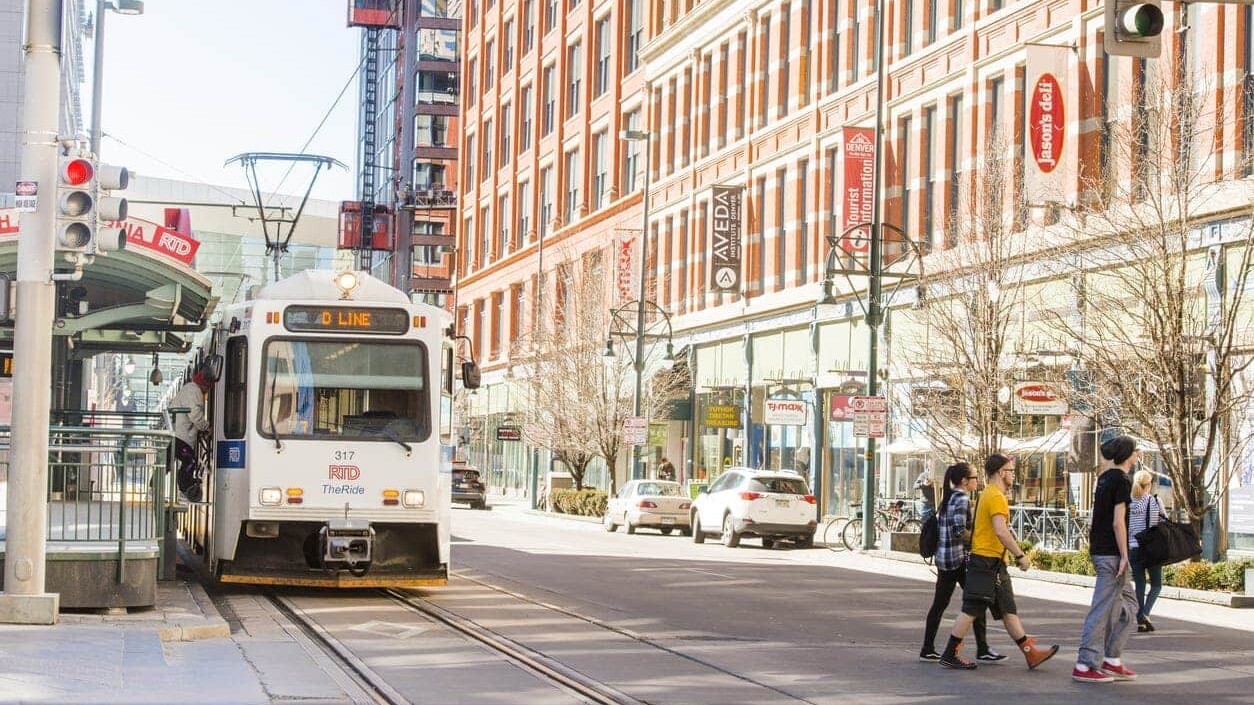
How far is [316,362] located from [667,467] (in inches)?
1203

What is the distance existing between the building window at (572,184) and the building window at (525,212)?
3.86m

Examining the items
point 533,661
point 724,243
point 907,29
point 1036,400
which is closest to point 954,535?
point 533,661

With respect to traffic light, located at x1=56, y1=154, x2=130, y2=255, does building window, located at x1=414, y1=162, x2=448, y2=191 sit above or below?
above

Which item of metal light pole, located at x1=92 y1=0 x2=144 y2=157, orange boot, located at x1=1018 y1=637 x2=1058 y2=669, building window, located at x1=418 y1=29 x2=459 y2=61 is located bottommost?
orange boot, located at x1=1018 y1=637 x2=1058 y2=669

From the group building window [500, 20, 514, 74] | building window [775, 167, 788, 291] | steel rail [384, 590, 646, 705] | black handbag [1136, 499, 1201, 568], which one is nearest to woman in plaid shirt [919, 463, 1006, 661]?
black handbag [1136, 499, 1201, 568]

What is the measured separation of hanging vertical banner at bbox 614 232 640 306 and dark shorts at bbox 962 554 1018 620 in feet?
134

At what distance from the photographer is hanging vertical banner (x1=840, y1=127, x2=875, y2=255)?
38.5 meters

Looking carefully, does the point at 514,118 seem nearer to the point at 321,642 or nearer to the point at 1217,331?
the point at 1217,331

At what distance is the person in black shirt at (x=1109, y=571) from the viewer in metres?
12.2

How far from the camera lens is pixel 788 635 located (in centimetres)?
1517

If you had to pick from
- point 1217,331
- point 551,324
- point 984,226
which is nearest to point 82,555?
point 1217,331

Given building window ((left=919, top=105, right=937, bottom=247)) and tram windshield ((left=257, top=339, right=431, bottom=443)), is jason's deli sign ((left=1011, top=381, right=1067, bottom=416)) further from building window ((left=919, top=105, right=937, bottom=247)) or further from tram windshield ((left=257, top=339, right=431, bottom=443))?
tram windshield ((left=257, top=339, right=431, bottom=443))

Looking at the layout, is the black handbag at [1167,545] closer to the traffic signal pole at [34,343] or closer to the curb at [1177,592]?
the curb at [1177,592]

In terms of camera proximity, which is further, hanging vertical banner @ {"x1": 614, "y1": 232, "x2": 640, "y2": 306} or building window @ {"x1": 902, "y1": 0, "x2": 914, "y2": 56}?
hanging vertical banner @ {"x1": 614, "y1": 232, "x2": 640, "y2": 306}
